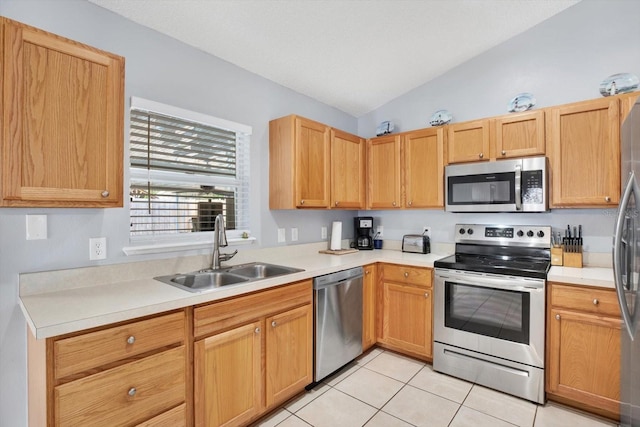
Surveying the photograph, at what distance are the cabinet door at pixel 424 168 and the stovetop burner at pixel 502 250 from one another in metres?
0.44

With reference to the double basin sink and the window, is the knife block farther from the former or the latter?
the window

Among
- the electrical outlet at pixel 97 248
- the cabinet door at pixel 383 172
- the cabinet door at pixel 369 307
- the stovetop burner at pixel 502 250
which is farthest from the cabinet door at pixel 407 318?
the electrical outlet at pixel 97 248

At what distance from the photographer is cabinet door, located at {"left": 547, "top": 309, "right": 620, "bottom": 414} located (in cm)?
199

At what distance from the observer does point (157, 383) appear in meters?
1.46

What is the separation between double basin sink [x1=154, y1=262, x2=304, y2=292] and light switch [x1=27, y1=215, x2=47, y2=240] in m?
0.63

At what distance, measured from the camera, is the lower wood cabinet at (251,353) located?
1664 mm

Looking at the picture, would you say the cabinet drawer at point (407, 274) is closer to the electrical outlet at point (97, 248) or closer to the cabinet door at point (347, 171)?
the cabinet door at point (347, 171)

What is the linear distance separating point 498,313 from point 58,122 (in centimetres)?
297

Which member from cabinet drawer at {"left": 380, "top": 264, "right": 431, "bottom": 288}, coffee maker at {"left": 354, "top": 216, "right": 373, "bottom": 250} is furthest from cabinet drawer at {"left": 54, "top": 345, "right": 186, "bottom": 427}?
coffee maker at {"left": 354, "top": 216, "right": 373, "bottom": 250}

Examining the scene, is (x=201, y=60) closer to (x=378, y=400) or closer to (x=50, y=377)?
(x=50, y=377)

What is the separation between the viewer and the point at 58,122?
1419 mm

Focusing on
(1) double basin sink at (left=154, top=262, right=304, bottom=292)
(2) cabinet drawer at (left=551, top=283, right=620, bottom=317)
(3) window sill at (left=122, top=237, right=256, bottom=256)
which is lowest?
(2) cabinet drawer at (left=551, top=283, right=620, bottom=317)

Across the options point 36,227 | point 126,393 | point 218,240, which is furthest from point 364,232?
point 36,227

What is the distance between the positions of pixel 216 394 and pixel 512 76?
3487mm
